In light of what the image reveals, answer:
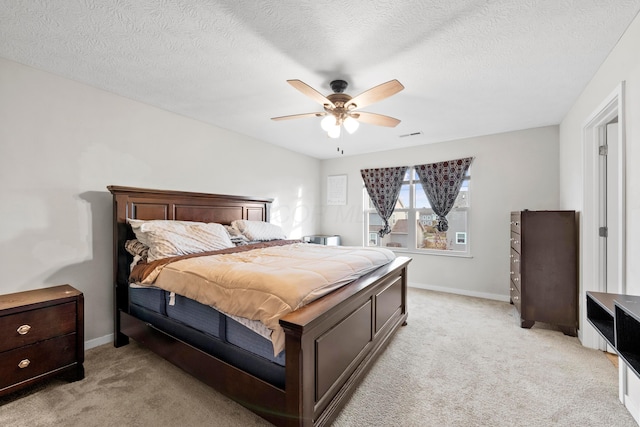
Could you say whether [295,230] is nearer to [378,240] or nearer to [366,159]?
[378,240]

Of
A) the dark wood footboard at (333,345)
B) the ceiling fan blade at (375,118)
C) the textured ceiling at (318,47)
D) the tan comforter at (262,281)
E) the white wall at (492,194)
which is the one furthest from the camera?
the white wall at (492,194)

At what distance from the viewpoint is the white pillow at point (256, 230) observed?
136 inches

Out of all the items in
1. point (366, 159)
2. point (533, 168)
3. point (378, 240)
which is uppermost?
point (366, 159)

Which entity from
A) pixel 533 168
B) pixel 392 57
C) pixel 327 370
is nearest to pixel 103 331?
pixel 327 370

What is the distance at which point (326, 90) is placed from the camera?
8.64ft

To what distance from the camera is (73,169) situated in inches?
96.7

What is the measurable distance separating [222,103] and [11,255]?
7.29ft

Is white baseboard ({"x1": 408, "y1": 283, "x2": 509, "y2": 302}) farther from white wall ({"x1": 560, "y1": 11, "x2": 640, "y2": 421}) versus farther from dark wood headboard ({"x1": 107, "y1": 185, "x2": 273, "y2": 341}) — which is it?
dark wood headboard ({"x1": 107, "y1": 185, "x2": 273, "y2": 341})

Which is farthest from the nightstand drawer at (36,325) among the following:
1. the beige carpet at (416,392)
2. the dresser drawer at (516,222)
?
the dresser drawer at (516,222)

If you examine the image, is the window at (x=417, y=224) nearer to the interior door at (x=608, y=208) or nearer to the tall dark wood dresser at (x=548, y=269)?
the tall dark wood dresser at (x=548, y=269)

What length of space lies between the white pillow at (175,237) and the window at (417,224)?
3.13 meters

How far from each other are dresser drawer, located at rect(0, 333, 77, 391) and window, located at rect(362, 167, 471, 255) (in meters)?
4.33

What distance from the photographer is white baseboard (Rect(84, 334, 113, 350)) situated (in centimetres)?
252

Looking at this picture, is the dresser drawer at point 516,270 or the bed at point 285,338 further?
the dresser drawer at point 516,270
